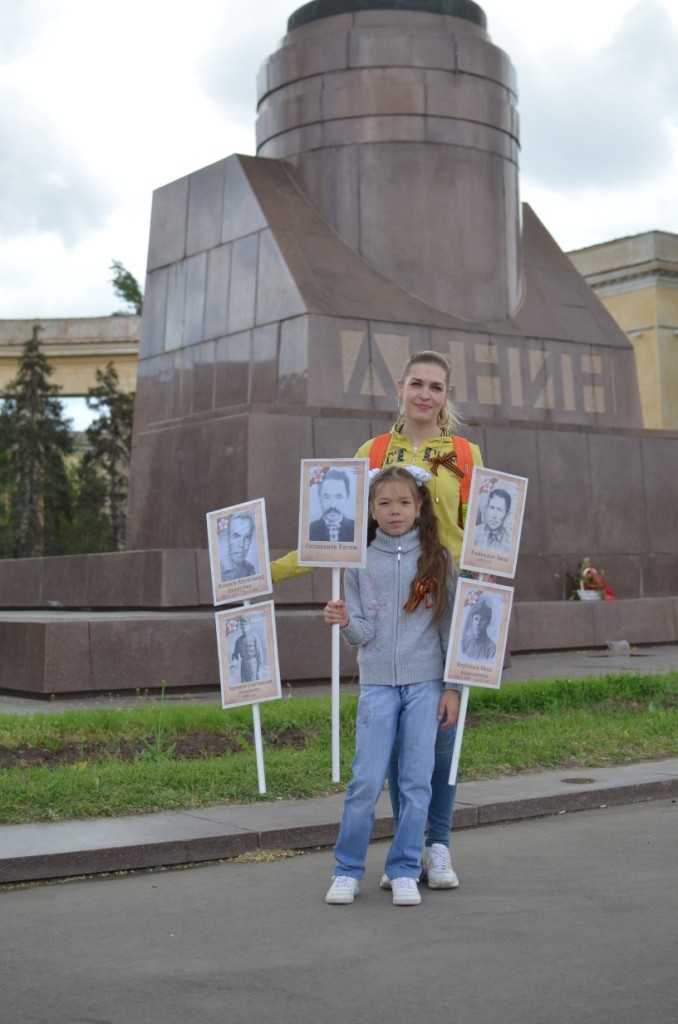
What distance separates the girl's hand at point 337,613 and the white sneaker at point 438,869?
0.97 metres

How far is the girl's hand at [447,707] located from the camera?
536 centimetres

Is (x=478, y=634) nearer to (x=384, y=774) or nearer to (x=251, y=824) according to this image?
(x=384, y=774)

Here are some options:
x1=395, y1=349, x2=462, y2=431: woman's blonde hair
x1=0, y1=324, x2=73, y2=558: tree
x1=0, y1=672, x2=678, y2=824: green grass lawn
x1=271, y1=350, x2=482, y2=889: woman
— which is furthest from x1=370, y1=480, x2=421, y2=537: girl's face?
x1=0, y1=324, x2=73, y2=558: tree

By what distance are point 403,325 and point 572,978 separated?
12018 millimetres

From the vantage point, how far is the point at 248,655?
23.5 feet

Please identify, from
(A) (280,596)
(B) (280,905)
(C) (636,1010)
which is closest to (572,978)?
(C) (636,1010)

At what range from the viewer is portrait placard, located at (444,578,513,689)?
541 cm

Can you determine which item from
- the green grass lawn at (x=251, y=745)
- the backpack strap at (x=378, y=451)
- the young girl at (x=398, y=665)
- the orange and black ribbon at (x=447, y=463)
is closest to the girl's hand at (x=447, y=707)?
the young girl at (x=398, y=665)

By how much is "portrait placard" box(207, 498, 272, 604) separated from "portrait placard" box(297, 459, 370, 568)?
53 cm

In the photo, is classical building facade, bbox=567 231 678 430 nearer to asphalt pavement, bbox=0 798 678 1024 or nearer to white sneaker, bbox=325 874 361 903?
asphalt pavement, bbox=0 798 678 1024

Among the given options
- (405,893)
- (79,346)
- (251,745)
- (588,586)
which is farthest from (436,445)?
(79,346)

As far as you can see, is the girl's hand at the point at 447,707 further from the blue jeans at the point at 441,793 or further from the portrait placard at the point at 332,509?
the portrait placard at the point at 332,509

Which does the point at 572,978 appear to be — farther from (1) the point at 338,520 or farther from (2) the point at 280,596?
(2) the point at 280,596

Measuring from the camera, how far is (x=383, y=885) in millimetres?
5449
